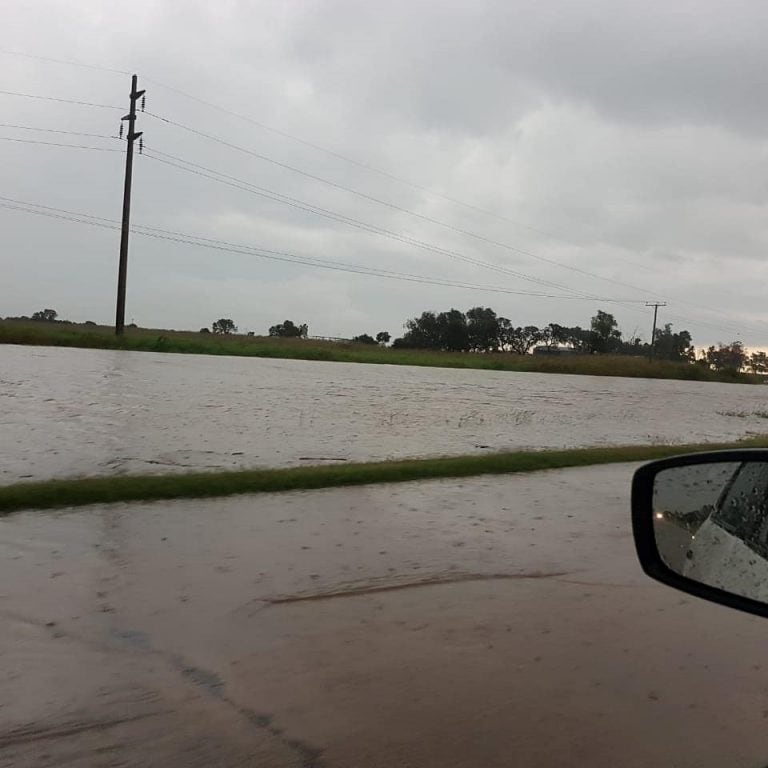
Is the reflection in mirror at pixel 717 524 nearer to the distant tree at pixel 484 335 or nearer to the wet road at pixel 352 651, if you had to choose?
the wet road at pixel 352 651

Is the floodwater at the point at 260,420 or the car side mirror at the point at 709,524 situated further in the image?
the floodwater at the point at 260,420

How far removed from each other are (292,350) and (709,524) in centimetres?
4769

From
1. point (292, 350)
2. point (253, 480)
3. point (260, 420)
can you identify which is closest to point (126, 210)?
point (292, 350)

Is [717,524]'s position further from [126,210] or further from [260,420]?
[126,210]

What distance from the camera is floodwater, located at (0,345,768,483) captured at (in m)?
10.3

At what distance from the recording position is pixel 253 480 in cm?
800

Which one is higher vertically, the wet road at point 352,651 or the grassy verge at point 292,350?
the grassy verge at point 292,350

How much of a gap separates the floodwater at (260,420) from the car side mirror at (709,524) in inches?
285

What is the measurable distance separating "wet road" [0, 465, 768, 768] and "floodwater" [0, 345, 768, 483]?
12.8 ft

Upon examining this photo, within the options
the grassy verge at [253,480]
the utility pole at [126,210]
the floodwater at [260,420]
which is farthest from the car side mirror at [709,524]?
the utility pole at [126,210]

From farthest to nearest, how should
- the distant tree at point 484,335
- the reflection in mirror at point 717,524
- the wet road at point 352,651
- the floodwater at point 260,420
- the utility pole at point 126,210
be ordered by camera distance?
the distant tree at point 484,335 < the utility pole at point 126,210 < the floodwater at point 260,420 < the wet road at point 352,651 < the reflection in mirror at point 717,524

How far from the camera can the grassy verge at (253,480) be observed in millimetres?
6812

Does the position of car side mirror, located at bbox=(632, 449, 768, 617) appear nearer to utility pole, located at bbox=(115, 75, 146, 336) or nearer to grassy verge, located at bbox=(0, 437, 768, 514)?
grassy verge, located at bbox=(0, 437, 768, 514)

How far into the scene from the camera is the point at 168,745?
9.42 feet
